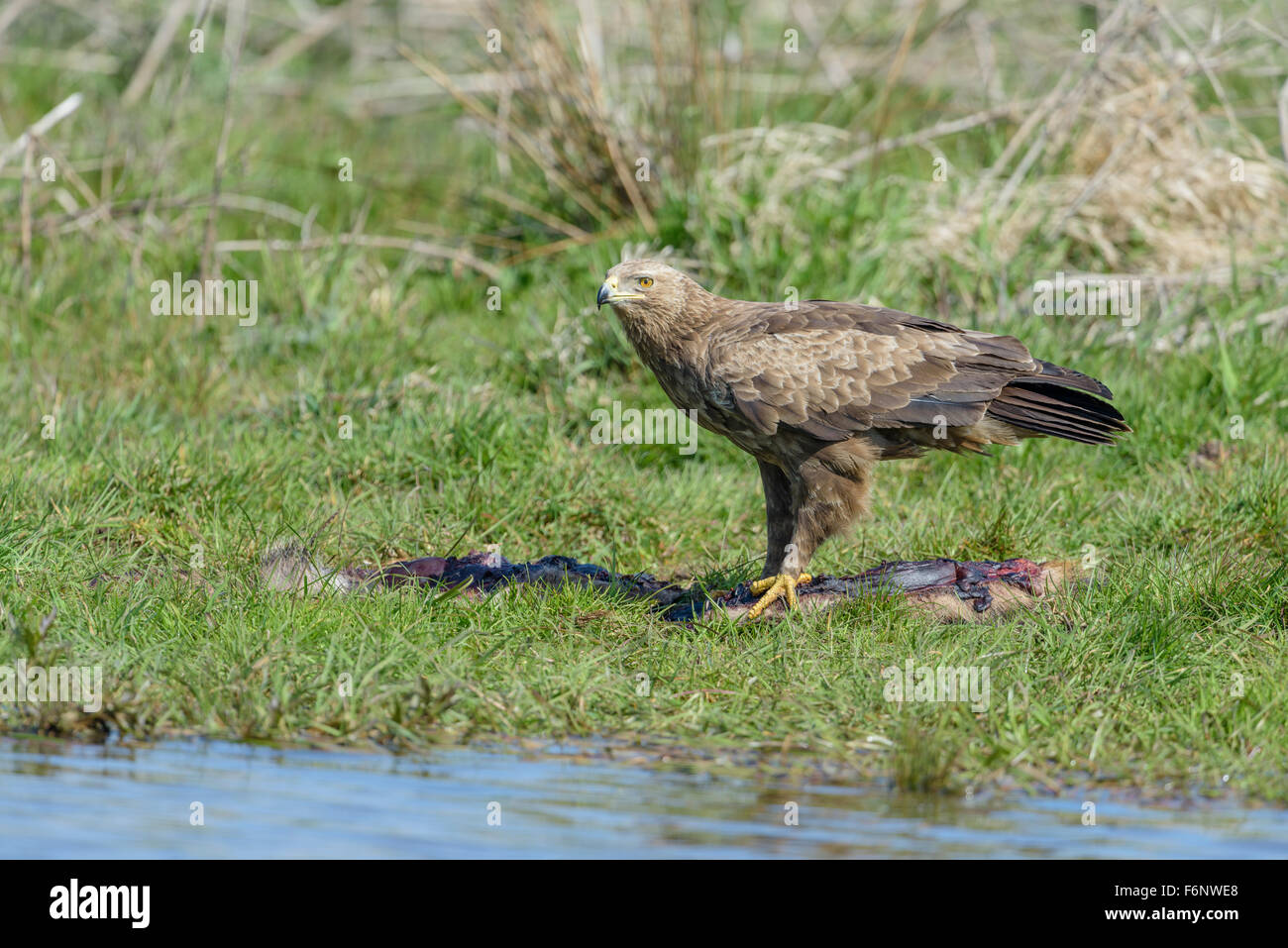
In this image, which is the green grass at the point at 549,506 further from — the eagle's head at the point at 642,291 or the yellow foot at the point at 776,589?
the eagle's head at the point at 642,291

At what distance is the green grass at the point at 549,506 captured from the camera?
485 cm

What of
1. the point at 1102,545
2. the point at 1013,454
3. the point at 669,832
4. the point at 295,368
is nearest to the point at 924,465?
the point at 1013,454

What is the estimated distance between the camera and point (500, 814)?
13.1 ft

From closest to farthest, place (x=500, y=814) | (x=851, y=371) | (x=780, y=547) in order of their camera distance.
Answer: (x=500, y=814)
(x=851, y=371)
(x=780, y=547)

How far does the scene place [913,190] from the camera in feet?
31.3

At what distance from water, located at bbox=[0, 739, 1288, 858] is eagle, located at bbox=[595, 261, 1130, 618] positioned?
5.64 feet

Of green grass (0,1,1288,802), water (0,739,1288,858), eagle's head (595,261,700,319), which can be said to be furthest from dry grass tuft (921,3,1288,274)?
→ water (0,739,1288,858)

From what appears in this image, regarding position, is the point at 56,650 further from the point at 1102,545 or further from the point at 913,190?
the point at 913,190

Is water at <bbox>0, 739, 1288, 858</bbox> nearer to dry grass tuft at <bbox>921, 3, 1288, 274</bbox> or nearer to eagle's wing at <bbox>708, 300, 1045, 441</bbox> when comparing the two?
eagle's wing at <bbox>708, 300, 1045, 441</bbox>

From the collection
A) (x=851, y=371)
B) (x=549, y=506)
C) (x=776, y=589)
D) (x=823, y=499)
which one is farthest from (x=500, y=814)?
(x=549, y=506)

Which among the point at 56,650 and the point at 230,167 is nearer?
the point at 56,650

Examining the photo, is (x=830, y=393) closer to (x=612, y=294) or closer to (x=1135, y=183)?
(x=612, y=294)

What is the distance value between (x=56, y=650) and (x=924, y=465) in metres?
4.20

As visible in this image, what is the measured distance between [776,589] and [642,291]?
50.9 inches
